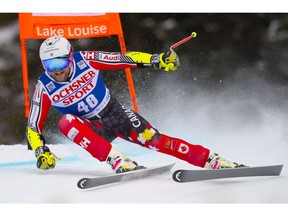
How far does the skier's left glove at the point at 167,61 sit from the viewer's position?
300 centimetres

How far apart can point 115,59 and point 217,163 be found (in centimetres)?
69

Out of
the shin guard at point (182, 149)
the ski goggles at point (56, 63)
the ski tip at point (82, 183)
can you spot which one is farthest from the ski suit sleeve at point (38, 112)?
the shin guard at point (182, 149)

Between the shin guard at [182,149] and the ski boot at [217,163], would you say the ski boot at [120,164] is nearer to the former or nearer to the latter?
the shin guard at [182,149]

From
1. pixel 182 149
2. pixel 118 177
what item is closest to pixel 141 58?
pixel 182 149

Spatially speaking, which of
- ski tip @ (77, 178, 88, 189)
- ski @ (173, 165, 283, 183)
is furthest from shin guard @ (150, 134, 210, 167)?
ski tip @ (77, 178, 88, 189)

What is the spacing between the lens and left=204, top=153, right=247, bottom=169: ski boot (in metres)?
2.96

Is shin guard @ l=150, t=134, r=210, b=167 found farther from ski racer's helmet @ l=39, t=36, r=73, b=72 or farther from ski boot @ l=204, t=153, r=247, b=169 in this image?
ski racer's helmet @ l=39, t=36, r=73, b=72

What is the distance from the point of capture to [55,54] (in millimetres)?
2945

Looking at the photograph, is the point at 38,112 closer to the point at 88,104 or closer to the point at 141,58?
the point at 88,104

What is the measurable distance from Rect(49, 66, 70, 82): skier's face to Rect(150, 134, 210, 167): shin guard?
51 cm

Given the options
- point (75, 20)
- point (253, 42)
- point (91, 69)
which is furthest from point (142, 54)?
point (253, 42)

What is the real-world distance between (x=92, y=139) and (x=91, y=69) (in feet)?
1.23

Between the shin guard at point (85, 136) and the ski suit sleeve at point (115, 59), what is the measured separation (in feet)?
1.05

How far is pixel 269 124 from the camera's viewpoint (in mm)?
3305
